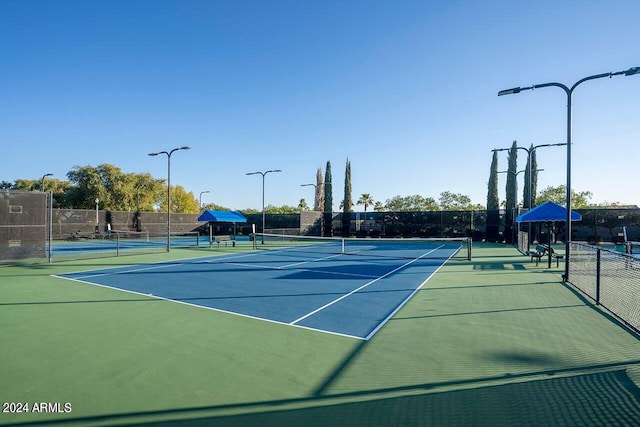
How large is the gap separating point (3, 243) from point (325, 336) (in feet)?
53.4

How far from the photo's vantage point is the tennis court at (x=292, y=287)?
744 cm

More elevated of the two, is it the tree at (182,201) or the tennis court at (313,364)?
the tree at (182,201)

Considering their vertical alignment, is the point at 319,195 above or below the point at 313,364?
above

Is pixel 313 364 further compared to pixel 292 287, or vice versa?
pixel 292 287

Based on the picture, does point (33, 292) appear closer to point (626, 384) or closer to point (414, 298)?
point (414, 298)

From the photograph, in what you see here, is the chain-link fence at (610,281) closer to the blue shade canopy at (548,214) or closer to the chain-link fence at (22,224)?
the blue shade canopy at (548,214)

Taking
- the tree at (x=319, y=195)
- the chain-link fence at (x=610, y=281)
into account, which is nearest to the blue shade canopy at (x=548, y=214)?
the chain-link fence at (x=610, y=281)

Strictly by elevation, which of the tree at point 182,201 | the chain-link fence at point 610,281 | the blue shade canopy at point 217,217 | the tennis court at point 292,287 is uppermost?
the tree at point 182,201

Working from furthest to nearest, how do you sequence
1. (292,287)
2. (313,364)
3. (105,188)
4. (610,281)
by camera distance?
(105,188) → (610,281) → (292,287) → (313,364)

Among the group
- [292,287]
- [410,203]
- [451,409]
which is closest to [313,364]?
[451,409]

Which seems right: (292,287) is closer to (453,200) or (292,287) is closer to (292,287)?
(292,287)

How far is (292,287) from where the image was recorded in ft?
35.1

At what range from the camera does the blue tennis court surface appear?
24.5 feet

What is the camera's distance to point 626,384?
14.4 feet
